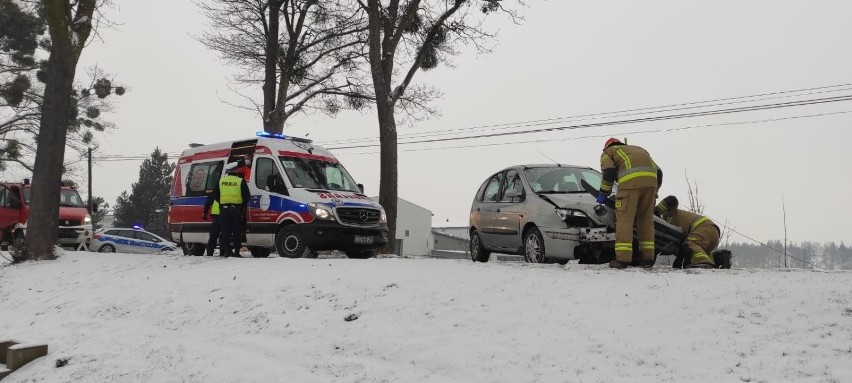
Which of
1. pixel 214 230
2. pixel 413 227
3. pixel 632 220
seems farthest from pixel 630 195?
pixel 413 227

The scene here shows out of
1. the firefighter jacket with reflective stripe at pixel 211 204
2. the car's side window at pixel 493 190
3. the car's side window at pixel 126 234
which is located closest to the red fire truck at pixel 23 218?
the car's side window at pixel 126 234

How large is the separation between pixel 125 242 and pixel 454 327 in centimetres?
2214

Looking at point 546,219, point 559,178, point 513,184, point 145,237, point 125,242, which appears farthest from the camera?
point 145,237

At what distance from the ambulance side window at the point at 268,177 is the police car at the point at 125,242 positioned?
47.7 ft

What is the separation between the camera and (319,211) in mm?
11875

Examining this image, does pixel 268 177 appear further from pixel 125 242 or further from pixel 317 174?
pixel 125 242

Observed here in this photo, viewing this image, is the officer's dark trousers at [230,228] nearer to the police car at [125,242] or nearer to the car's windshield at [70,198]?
the car's windshield at [70,198]

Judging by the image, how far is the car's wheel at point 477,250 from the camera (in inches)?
449

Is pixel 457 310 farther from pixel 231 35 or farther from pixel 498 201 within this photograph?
pixel 231 35

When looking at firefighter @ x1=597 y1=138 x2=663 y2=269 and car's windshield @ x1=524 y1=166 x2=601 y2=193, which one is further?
car's windshield @ x1=524 y1=166 x2=601 y2=193

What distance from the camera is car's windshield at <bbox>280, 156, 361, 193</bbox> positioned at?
1257 centimetres

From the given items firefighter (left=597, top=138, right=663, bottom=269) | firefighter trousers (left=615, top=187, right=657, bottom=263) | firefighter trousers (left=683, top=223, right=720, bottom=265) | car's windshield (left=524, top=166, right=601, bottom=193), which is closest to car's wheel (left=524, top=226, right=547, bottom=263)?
car's windshield (left=524, top=166, right=601, bottom=193)

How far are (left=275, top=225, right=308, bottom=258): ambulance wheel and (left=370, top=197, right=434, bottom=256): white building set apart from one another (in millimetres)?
58203

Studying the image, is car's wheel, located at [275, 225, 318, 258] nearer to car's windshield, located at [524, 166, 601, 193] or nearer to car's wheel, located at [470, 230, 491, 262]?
car's wheel, located at [470, 230, 491, 262]
